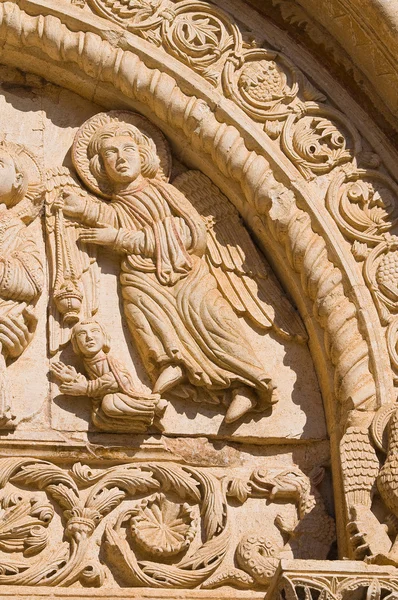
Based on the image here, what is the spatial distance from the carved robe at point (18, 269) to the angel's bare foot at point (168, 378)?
59 cm

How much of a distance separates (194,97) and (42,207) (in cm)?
81

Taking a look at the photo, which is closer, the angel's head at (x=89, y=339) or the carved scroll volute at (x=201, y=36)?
the angel's head at (x=89, y=339)

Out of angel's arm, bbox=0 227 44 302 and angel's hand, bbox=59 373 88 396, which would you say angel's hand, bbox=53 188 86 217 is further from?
angel's hand, bbox=59 373 88 396

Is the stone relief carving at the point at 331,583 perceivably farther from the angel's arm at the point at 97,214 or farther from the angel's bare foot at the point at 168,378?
the angel's arm at the point at 97,214

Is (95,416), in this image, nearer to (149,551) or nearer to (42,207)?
(149,551)

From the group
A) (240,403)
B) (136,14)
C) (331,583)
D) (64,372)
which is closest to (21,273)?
(64,372)

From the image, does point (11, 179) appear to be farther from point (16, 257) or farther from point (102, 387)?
point (102, 387)

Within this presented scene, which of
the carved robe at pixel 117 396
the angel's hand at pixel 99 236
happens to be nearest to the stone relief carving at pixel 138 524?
the carved robe at pixel 117 396

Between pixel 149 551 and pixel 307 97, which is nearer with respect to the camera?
pixel 149 551

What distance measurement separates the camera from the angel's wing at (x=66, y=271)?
20.7 feet

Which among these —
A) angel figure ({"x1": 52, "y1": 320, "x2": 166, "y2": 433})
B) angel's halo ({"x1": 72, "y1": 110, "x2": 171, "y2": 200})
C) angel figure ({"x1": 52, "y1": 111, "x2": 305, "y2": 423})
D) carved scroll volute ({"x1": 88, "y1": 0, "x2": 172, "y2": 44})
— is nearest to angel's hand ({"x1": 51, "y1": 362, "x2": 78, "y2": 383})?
angel figure ({"x1": 52, "y1": 320, "x2": 166, "y2": 433})

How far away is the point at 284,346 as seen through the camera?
6434 mm

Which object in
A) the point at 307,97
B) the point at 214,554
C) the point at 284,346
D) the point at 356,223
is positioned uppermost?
the point at 307,97

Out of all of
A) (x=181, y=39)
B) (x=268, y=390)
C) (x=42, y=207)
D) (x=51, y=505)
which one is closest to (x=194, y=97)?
(x=181, y=39)
